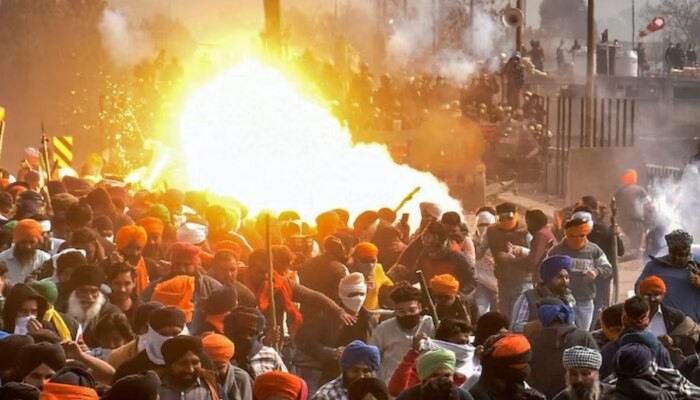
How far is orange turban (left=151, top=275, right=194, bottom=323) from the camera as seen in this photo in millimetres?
11625

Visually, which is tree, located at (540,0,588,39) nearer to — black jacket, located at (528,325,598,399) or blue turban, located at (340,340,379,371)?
black jacket, located at (528,325,598,399)

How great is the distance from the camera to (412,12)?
7694 centimetres

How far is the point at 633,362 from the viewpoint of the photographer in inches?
348

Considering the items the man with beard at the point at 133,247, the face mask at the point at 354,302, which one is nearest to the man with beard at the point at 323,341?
the face mask at the point at 354,302

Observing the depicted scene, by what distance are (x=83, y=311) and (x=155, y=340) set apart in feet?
6.55

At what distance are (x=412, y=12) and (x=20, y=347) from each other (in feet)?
224

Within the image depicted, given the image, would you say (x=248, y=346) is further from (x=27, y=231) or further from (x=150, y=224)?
(x=150, y=224)

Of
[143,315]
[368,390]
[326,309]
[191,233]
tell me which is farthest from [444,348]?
[191,233]

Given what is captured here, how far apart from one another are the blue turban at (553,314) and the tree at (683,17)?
216 feet

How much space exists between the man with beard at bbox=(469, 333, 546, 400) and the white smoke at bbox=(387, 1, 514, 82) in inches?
1983

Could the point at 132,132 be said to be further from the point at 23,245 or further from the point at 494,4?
the point at 494,4

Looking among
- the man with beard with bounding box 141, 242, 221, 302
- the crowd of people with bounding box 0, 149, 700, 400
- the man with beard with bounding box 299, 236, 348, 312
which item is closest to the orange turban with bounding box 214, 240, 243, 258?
the crowd of people with bounding box 0, 149, 700, 400

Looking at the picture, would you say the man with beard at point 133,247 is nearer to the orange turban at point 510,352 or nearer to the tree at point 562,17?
the orange turban at point 510,352

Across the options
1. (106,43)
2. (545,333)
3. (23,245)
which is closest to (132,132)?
(106,43)
